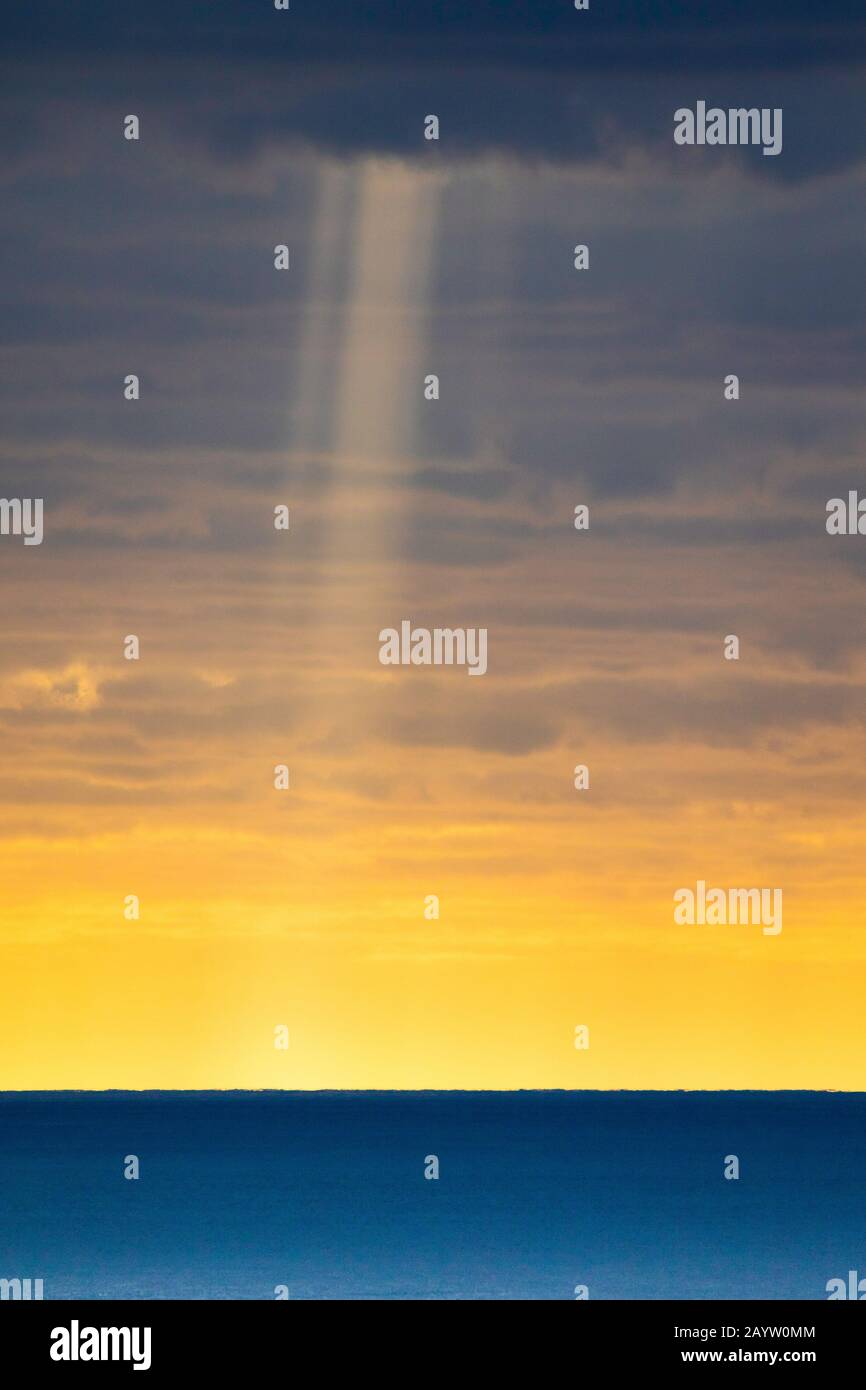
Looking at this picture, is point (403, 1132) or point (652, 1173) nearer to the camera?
point (652, 1173)

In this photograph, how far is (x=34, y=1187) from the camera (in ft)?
266

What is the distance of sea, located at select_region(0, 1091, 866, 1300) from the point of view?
52.0m

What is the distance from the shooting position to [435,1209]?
235 ft

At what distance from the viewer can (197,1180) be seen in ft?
272

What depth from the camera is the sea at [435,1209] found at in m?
52.0
